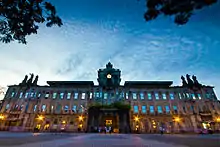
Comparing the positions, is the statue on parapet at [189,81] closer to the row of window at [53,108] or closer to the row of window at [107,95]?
the row of window at [107,95]

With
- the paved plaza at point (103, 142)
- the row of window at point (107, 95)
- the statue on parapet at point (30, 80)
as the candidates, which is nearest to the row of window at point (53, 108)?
the row of window at point (107, 95)

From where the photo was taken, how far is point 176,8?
3.16 meters

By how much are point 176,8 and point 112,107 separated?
3409cm

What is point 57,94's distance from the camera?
131 feet

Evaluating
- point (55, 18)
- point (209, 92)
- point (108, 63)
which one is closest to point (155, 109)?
point (209, 92)

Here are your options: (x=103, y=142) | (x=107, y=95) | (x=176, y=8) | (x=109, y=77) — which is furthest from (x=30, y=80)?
(x=176, y=8)

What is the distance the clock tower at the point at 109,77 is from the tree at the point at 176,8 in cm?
3716

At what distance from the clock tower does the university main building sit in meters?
0.31

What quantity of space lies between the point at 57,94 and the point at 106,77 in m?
16.4

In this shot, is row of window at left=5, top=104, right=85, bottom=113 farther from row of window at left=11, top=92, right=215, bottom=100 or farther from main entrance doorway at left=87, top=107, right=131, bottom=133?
main entrance doorway at left=87, top=107, right=131, bottom=133

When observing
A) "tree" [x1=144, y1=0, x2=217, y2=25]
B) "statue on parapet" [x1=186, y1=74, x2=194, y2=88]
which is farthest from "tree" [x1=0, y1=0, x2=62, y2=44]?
"statue on parapet" [x1=186, y1=74, x2=194, y2=88]

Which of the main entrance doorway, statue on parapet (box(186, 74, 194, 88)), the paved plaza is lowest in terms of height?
the paved plaza

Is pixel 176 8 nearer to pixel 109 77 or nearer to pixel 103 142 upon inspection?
pixel 103 142

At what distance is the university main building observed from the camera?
3491cm
